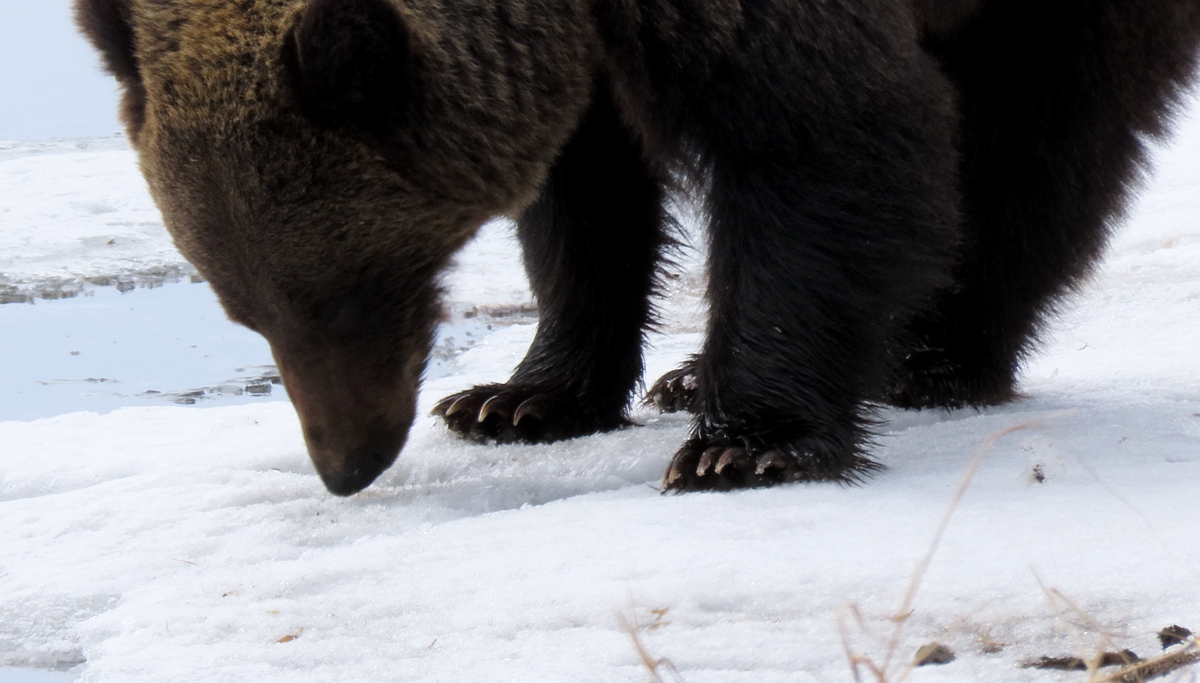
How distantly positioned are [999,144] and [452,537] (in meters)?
2.42

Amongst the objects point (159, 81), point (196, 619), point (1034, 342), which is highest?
point (159, 81)

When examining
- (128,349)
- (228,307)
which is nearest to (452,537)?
(228,307)

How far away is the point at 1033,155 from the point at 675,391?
4.92 feet

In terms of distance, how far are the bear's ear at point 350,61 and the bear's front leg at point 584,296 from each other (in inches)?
50.7

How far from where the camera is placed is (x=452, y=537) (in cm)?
285

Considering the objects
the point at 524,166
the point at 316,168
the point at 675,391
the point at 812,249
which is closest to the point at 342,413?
the point at 316,168

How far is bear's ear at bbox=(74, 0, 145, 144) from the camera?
3.16m

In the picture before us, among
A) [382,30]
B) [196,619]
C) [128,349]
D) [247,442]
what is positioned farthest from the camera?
[128,349]

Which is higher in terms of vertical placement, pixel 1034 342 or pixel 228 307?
pixel 228 307

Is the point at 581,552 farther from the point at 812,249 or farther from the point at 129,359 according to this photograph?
the point at 129,359

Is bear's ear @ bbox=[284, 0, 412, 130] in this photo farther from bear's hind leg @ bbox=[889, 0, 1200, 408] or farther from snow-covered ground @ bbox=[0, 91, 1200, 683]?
bear's hind leg @ bbox=[889, 0, 1200, 408]

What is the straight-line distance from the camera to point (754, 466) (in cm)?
322

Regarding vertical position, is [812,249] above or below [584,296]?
above

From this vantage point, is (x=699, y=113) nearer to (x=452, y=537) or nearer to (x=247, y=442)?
(x=452, y=537)
